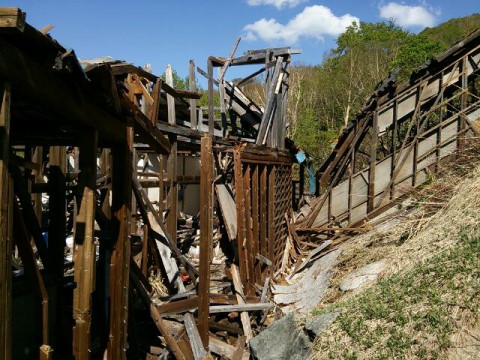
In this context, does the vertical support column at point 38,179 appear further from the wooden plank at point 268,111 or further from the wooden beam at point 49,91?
the wooden beam at point 49,91

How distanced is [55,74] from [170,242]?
471 cm

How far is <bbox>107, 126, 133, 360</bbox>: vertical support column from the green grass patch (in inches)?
85.3

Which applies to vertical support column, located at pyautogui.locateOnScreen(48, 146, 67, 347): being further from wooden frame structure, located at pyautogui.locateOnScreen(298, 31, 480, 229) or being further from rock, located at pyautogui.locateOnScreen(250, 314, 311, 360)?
wooden frame structure, located at pyautogui.locateOnScreen(298, 31, 480, 229)

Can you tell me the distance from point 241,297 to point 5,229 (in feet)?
16.9

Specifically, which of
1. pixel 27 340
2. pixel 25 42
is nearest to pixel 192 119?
pixel 27 340

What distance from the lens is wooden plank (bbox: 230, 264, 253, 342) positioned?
6.64 metres

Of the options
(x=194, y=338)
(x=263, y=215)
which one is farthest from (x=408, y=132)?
(x=194, y=338)

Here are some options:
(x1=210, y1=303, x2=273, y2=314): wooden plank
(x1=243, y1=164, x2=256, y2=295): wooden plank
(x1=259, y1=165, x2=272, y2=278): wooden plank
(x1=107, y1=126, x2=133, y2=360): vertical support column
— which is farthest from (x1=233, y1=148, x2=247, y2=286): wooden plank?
(x1=107, y1=126, x2=133, y2=360): vertical support column

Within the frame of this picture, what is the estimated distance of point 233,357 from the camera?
5871 millimetres

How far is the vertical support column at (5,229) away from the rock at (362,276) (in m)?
4.91

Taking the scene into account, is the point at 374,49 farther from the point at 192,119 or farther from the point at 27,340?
the point at 27,340

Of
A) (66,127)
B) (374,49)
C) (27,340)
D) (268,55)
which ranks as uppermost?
(374,49)

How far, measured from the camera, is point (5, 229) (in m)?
2.43

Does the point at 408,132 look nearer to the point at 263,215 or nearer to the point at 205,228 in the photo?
the point at 263,215
